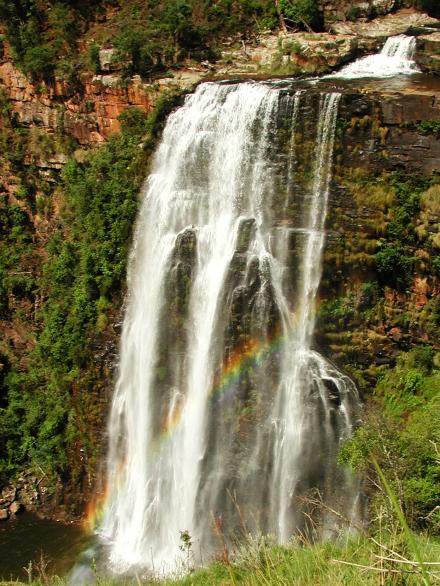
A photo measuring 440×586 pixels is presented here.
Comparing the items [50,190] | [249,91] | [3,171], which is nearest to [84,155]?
[50,190]

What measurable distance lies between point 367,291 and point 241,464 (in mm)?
5524

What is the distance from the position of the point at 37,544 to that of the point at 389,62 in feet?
58.5

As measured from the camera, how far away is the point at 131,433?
1814 cm

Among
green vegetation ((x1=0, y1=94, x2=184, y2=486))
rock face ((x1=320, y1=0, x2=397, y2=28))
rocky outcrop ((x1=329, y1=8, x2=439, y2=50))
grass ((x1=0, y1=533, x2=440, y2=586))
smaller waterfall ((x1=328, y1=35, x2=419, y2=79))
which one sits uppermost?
rock face ((x1=320, y1=0, x2=397, y2=28))

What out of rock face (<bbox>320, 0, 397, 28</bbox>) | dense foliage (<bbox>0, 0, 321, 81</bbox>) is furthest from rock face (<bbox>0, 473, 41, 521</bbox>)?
rock face (<bbox>320, 0, 397, 28</bbox>)

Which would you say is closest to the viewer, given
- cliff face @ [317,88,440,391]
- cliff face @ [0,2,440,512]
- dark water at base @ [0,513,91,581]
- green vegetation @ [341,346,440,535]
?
green vegetation @ [341,346,440,535]

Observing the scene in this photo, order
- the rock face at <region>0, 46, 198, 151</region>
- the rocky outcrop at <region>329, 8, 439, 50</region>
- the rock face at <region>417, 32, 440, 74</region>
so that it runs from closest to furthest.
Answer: the rock face at <region>417, 32, 440, 74</region> → the rock face at <region>0, 46, 198, 151</region> → the rocky outcrop at <region>329, 8, 439, 50</region>

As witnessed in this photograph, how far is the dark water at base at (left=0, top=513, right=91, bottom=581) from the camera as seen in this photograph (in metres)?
15.9

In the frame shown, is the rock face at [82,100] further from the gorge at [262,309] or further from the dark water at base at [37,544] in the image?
the dark water at base at [37,544]

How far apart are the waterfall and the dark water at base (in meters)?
1.00

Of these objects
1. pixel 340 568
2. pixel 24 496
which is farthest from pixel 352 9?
pixel 340 568

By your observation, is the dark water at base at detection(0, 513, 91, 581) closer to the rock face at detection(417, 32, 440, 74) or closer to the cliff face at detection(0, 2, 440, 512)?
the cliff face at detection(0, 2, 440, 512)

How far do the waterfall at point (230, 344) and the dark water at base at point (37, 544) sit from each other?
1.00 m

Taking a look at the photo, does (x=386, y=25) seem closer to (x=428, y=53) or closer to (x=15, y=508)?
(x=428, y=53)
